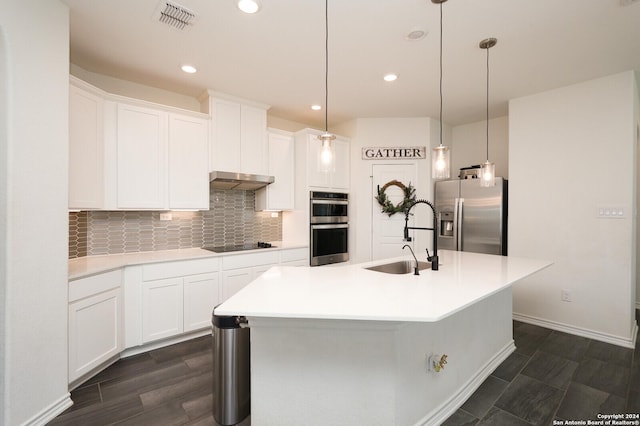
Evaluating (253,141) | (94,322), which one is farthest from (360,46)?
(94,322)

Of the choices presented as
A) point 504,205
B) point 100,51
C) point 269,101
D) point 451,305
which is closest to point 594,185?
point 504,205

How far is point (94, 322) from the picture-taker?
2.28 m

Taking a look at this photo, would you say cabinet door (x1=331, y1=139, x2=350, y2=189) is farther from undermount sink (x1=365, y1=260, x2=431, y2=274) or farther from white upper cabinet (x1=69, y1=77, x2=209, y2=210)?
undermount sink (x1=365, y1=260, x2=431, y2=274)

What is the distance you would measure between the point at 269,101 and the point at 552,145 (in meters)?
3.36

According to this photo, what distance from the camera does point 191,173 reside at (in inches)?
127

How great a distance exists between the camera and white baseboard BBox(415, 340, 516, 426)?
1751 mm

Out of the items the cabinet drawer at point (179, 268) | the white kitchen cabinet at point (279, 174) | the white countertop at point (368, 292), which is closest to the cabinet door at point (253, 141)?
the white kitchen cabinet at point (279, 174)

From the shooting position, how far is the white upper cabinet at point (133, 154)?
245 cm

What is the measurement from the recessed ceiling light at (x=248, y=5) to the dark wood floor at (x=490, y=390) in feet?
8.82

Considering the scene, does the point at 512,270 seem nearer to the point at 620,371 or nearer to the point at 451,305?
the point at 451,305

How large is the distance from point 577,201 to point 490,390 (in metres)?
2.34

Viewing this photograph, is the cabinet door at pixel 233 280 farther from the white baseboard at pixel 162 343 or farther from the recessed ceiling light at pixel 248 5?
the recessed ceiling light at pixel 248 5

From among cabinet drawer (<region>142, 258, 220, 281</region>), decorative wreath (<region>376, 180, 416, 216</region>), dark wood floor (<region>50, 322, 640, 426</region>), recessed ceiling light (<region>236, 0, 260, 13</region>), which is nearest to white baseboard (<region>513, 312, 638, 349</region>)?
dark wood floor (<region>50, 322, 640, 426</region>)

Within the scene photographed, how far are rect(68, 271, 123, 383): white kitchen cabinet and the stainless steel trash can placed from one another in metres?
1.12
